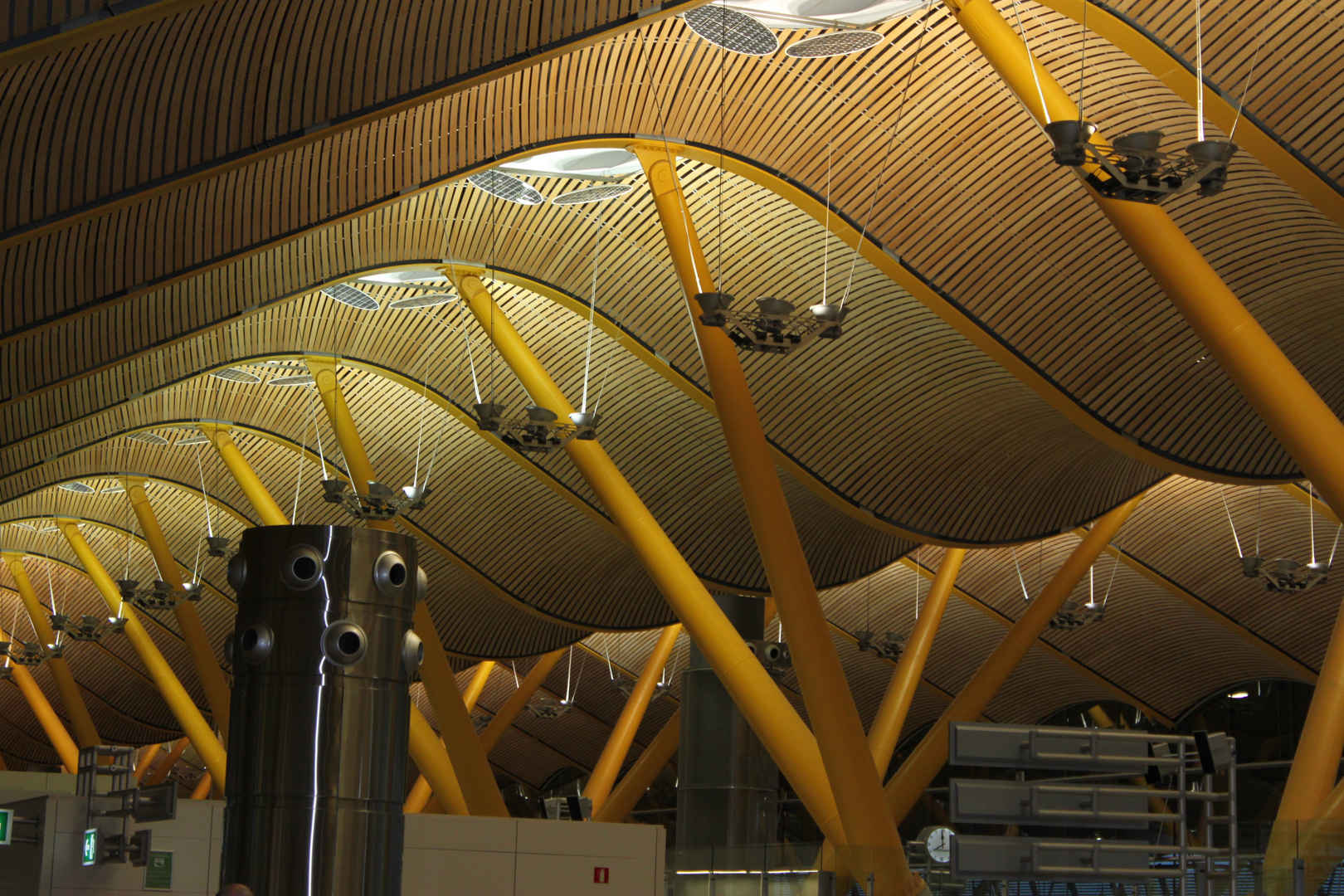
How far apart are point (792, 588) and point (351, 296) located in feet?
39.7

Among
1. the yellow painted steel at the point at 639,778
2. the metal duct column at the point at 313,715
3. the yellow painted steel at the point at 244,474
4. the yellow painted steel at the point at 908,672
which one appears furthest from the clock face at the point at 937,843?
the metal duct column at the point at 313,715

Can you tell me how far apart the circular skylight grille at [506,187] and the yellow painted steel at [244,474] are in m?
11.6

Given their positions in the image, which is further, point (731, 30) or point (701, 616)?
point (701, 616)

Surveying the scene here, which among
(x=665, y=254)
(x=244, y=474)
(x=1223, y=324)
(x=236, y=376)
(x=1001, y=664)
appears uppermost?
(x=236, y=376)

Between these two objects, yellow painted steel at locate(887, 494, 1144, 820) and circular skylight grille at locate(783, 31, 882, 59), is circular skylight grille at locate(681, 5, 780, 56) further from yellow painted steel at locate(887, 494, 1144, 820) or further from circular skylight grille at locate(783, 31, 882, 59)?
yellow painted steel at locate(887, 494, 1144, 820)

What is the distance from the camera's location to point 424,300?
2800 cm

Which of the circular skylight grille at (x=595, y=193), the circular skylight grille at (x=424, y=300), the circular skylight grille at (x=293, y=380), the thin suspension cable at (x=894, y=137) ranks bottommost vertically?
the thin suspension cable at (x=894, y=137)

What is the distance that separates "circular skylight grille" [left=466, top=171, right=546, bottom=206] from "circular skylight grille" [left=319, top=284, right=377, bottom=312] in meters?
4.74

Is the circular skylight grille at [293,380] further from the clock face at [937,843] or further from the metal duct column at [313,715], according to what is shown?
the metal duct column at [313,715]

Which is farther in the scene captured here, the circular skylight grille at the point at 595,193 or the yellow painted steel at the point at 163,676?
the yellow painted steel at the point at 163,676

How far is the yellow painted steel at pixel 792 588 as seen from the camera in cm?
1906

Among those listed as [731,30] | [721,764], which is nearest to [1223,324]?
[731,30]

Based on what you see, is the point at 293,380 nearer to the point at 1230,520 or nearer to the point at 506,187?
the point at 506,187

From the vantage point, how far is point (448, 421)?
3503 centimetres
